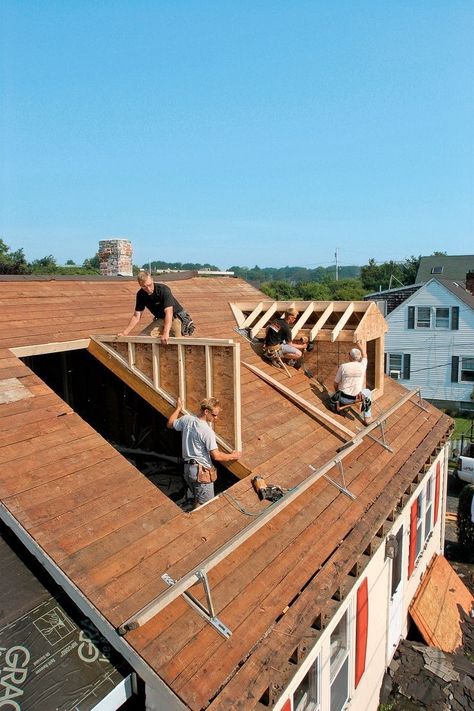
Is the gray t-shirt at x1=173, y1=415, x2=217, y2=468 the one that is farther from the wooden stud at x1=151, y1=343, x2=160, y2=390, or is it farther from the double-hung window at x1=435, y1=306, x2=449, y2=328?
the double-hung window at x1=435, y1=306, x2=449, y2=328

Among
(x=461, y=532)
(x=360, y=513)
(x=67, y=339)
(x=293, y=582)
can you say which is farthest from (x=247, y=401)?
(x=461, y=532)

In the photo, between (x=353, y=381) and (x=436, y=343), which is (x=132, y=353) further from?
(x=436, y=343)

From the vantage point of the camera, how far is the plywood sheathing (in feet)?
33.3

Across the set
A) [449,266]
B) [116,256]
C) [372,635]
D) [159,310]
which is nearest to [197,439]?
[159,310]

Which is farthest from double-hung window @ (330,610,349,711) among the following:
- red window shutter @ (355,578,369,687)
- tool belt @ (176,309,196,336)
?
tool belt @ (176,309,196,336)

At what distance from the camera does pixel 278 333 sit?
984cm

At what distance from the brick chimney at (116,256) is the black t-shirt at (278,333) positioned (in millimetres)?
6676

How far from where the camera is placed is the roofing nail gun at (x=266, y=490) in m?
6.02

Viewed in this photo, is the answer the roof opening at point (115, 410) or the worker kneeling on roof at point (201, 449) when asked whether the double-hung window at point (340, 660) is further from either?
the roof opening at point (115, 410)

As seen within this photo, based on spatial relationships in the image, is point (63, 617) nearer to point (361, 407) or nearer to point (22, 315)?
point (22, 315)

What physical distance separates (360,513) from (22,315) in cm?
551

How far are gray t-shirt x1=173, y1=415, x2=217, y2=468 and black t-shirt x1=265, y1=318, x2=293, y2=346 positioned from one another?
433cm

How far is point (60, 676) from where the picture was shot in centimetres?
354

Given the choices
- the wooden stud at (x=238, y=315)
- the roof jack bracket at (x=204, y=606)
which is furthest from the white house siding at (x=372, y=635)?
the wooden stud at (x=238, y=315)
